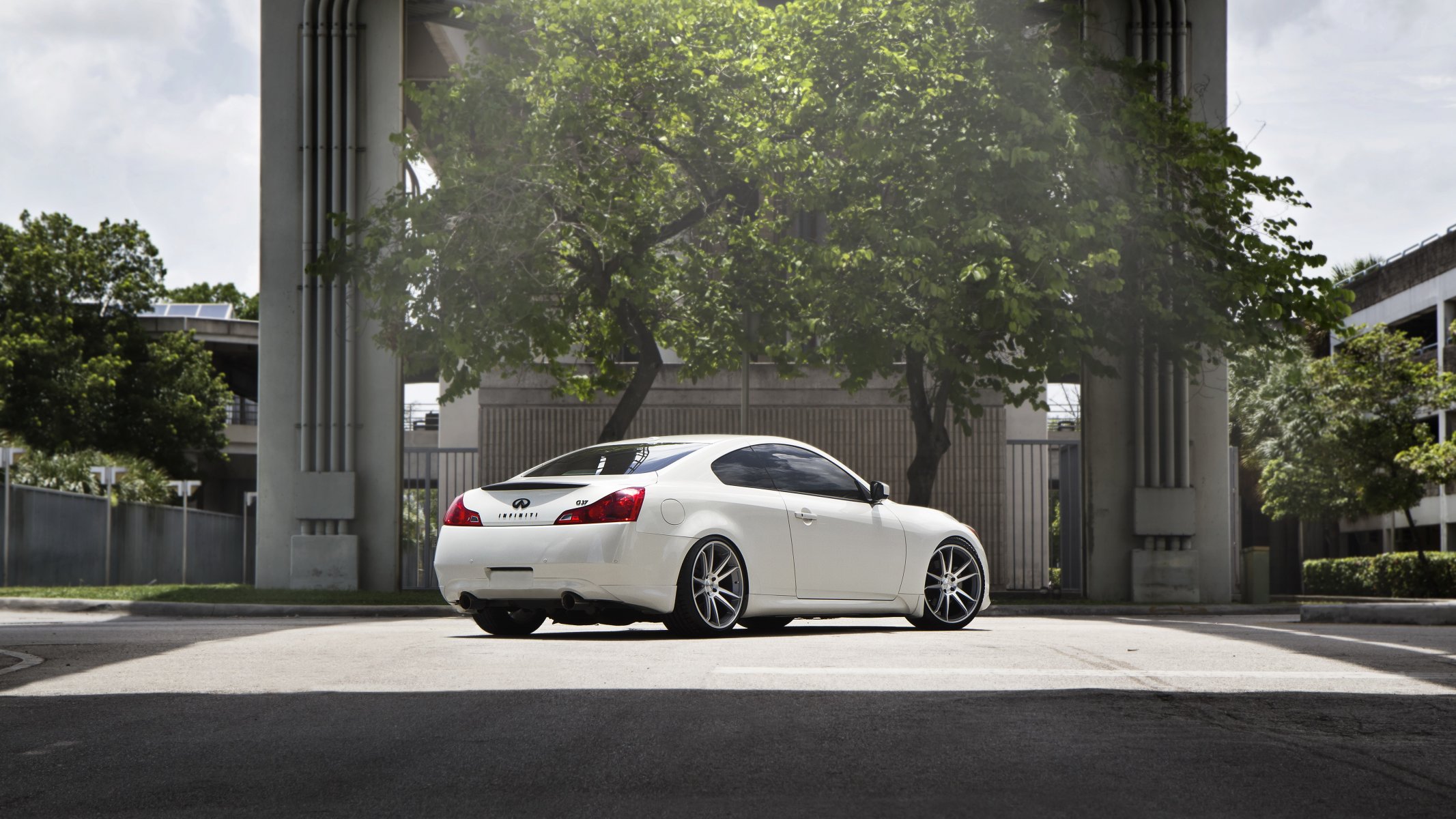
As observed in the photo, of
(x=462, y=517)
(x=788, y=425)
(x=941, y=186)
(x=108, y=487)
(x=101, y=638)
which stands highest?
(x=941, y=186)

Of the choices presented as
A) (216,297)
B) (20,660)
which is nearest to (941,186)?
(20,660)

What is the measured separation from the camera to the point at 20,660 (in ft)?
28.7

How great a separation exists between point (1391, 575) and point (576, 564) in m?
35.4

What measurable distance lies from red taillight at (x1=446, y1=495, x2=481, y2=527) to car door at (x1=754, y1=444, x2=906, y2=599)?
2.01m

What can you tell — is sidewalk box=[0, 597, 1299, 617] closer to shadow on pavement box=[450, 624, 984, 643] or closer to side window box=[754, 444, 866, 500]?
shadow on pavement box=[450, 624, 984, 643]

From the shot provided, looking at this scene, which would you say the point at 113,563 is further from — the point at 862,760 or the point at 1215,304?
the point at 862,760

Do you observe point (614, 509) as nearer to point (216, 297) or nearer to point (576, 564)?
point (576, 564)

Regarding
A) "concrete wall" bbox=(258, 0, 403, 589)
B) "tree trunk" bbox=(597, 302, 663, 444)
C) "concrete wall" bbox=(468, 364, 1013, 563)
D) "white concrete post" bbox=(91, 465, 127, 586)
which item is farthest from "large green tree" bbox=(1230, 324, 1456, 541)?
"white concrete post" bbox=(91, 465, 127, 586)

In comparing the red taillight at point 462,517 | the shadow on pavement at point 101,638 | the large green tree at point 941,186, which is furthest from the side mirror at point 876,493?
the large green tree at point 941,186

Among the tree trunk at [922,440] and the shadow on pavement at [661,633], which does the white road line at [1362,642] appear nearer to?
the shadow on pavement at [661,633]

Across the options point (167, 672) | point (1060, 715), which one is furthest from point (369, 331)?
point (1060, 715)

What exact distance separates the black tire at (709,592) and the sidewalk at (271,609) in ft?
22.7

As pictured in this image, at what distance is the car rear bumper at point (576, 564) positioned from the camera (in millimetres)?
9492

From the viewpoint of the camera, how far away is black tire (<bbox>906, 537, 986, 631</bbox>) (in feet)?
37.4
